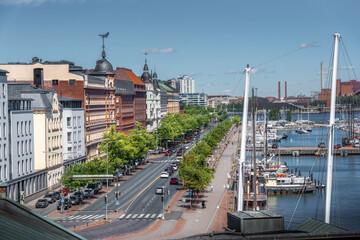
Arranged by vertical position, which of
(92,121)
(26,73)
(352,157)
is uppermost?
(26,73)

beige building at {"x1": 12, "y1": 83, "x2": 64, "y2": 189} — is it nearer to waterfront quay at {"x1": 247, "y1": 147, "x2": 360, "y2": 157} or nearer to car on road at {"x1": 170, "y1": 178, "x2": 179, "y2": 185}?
car on road at {"x1": 170, "y1": 178, "x2": 179, "y2": 185}

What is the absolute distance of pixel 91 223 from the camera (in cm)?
6247

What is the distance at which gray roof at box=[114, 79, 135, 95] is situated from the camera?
14205 centimetres

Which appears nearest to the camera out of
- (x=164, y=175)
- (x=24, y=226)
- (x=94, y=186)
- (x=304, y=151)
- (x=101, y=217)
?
(x=24, y=226)

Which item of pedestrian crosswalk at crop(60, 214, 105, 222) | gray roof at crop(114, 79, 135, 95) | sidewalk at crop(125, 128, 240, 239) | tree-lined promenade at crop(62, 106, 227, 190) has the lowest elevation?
pedestrian crosswalk at crop(60, 214, 105, 222)

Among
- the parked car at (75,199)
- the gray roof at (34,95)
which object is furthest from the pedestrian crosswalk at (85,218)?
the gray roof at (34,95)

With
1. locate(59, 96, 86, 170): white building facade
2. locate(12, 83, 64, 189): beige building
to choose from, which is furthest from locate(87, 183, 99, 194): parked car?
locate(59, 96, 86, 170): white building facade

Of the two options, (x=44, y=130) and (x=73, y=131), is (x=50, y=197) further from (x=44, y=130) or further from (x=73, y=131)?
(x=73, y=131)

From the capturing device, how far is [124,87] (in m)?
151

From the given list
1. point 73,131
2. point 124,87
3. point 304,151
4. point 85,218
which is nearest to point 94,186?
point 73,131

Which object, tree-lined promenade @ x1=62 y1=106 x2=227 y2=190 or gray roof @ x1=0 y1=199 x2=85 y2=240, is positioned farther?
tree-lined promenade @ x1=62 y1=106 x2=227 y2=190

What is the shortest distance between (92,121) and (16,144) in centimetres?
3846

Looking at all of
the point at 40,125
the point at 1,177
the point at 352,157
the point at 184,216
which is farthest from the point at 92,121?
the point at 352,157

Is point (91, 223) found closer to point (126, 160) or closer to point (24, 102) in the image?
point (24, 102)
